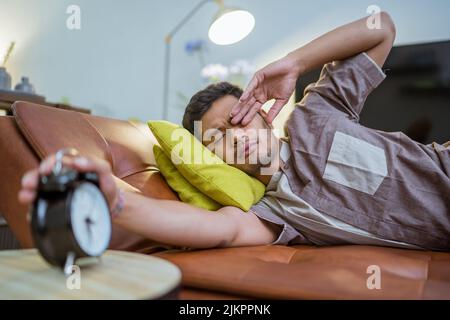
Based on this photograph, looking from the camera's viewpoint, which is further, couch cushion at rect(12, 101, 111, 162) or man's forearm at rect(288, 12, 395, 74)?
man's forearm at rect(288, 12, 395, 74)

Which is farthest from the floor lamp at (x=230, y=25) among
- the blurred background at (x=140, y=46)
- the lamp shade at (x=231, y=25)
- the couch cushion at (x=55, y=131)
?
the couch cushion at (x=55, y=131)

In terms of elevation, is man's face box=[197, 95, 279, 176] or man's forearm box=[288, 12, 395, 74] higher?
man's forearm box=[288, 12, 395, 74]

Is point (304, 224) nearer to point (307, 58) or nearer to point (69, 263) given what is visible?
point (307, 58)

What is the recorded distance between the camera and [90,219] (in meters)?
0.52

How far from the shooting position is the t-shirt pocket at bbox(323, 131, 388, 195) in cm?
101

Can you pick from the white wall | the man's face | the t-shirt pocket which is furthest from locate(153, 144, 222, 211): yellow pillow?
the white wall

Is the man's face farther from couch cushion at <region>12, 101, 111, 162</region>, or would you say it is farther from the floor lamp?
the floor lamp

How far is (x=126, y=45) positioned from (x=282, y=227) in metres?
2.27

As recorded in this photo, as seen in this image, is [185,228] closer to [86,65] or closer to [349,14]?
[349,14]

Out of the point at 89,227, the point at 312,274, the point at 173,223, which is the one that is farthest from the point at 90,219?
the point at 312,274

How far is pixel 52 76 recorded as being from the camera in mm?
2758
